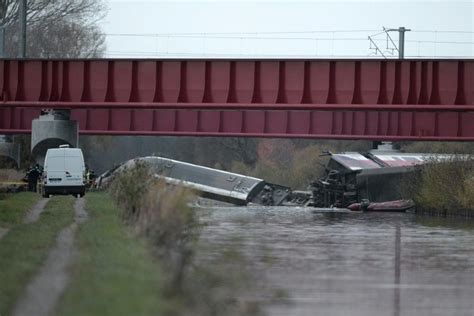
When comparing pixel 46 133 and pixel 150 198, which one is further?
pixel 46 133

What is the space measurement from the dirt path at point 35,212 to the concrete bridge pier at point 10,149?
3384 cm

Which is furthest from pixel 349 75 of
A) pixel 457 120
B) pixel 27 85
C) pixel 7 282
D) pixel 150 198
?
pixel 7 282

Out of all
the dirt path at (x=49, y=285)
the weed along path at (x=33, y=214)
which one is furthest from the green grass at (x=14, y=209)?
the dirt path at (x=49, y=285)

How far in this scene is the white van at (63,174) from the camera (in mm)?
50812

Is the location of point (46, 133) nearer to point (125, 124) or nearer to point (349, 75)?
point (125, 124)

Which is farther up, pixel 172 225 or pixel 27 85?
pixel 27 85

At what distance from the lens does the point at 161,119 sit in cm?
6512

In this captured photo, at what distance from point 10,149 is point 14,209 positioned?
143 ft

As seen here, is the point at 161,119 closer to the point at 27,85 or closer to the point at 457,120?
the point at 27,85

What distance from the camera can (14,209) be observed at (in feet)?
123

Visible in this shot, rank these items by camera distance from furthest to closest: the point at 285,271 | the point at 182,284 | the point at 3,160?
the point at 3,160 < the point at 285,271 < the point at 182,284

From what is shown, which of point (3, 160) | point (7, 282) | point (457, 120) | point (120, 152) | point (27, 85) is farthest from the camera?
point (120, 152)

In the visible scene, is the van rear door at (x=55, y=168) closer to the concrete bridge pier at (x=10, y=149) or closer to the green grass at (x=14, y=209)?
the green grass at (x=14, y=209)

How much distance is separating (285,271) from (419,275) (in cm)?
261
